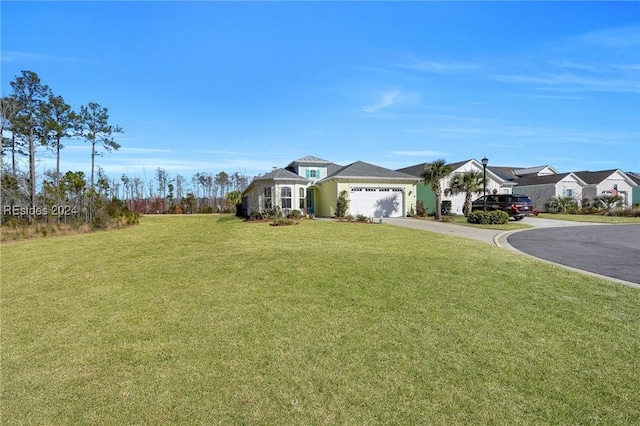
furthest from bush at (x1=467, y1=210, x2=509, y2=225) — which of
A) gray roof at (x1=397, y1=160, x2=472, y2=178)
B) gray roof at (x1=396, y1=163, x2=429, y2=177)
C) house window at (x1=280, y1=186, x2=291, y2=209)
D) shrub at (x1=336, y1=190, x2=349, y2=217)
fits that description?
house window at (x1=280, y1=186, x2=291, y2=209)

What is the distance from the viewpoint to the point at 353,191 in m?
25.2

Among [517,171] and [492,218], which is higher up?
[517,171]

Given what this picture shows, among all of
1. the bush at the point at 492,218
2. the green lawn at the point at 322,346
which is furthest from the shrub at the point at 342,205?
the green lawn at the point at 322,346

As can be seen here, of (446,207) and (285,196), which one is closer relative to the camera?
(285,196)

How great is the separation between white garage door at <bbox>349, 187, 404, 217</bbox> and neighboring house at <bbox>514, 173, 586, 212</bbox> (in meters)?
17.4

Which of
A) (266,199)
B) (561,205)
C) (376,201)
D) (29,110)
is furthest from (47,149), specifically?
(561,205)

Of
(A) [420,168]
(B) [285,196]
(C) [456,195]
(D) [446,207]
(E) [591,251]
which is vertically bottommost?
(E) [591,251]

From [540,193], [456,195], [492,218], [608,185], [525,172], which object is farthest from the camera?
[525,172]

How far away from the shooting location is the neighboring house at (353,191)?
24.8 m

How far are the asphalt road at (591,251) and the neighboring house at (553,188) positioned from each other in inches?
818

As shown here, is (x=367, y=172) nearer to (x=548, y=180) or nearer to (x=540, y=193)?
(x=540, y=193)

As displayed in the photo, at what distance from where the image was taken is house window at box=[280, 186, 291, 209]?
2467 cm

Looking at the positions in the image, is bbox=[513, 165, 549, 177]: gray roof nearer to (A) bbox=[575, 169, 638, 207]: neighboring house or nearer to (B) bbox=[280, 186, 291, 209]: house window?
(A) bbox=[575, 169, 638, 207]: neighboring house

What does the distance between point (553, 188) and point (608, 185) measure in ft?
24.0
